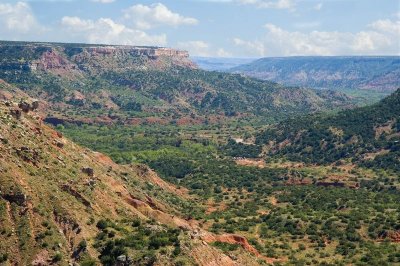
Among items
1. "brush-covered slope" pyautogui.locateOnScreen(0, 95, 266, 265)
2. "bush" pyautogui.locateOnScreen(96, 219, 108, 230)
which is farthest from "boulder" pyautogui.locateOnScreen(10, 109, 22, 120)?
"bush" pyautogui.locateOnScreen(96, 219, 108, 230)

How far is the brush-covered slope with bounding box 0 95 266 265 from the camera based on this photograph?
60.0m

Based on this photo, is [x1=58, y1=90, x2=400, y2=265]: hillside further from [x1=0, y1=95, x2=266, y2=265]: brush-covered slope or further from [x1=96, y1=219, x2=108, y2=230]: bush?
[x1=96, y1=219, x2=108, y2=230]: bush

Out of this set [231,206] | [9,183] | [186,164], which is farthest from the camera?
[186,164]

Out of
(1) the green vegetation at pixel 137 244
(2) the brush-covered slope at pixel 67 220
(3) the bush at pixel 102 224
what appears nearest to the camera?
(1) the green vegetation at pixel 137 244

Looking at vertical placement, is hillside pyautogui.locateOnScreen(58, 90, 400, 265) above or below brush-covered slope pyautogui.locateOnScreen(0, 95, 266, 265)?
below

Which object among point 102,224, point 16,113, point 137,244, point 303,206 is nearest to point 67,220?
point 102,224

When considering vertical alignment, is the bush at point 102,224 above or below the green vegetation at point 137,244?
above

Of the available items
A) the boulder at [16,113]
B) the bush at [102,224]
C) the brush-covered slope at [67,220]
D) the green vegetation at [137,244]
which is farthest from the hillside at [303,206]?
the boulder at [16,113]

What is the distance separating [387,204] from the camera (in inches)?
5103

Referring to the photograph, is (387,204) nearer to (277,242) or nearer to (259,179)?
(277,242)

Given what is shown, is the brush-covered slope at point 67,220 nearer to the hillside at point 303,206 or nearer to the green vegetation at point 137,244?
the green vegetation at point 137,244

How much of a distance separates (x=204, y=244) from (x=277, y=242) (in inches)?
1712

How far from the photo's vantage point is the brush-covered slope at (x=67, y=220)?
59969 millimetres

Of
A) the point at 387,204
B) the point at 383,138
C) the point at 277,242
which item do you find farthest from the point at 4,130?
the point at 383,138
